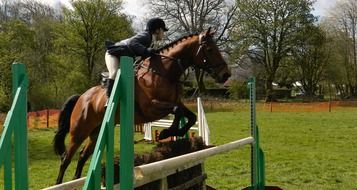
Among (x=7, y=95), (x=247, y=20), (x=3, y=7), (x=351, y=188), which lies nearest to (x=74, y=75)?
(x=3, y=7)

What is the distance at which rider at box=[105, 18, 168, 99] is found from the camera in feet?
17.6

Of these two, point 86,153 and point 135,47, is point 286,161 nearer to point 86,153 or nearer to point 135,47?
point 86,153

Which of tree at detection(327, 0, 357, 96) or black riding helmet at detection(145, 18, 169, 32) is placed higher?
tree at detection(327, 0, 357, 96)

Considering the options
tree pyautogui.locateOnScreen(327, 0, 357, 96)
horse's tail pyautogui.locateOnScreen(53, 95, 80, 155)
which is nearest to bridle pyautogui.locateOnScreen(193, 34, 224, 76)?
horse's tail pyautogui.locateOnScreen(53, 95, 80, 155)

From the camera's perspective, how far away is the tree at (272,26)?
4341cm

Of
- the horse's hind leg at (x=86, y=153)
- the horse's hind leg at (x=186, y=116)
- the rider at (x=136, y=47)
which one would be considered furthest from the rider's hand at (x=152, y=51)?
the horse's hind leg at (x=86, y=153)

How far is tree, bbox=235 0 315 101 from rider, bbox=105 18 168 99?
38.2 metres

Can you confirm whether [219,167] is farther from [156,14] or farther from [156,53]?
[156,14]

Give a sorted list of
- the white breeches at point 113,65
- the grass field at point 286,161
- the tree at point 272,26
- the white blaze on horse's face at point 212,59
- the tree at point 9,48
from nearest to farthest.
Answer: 1. the white breeches at point 113,65
2. the white blaze on horse's face at point 212,59
3. the grass field at point 286,161
4. the tree at point 9,48
5. the tree at point 272,26

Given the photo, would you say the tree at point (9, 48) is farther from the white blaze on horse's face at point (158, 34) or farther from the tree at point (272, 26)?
the white blaze on horse's face at point (158, 34)

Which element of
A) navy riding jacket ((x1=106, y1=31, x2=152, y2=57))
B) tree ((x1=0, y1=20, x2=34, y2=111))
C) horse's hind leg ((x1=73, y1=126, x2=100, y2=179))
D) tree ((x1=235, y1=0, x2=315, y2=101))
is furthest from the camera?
tree ((x1=235, y1=0, x2=315, y2=101))

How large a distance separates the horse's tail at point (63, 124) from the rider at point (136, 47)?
1533 millimetres

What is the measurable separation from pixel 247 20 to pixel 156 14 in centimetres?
887

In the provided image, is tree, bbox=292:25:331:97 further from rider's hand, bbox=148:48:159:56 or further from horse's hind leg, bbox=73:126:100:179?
rider's hand, bbox=148:48:159:56
